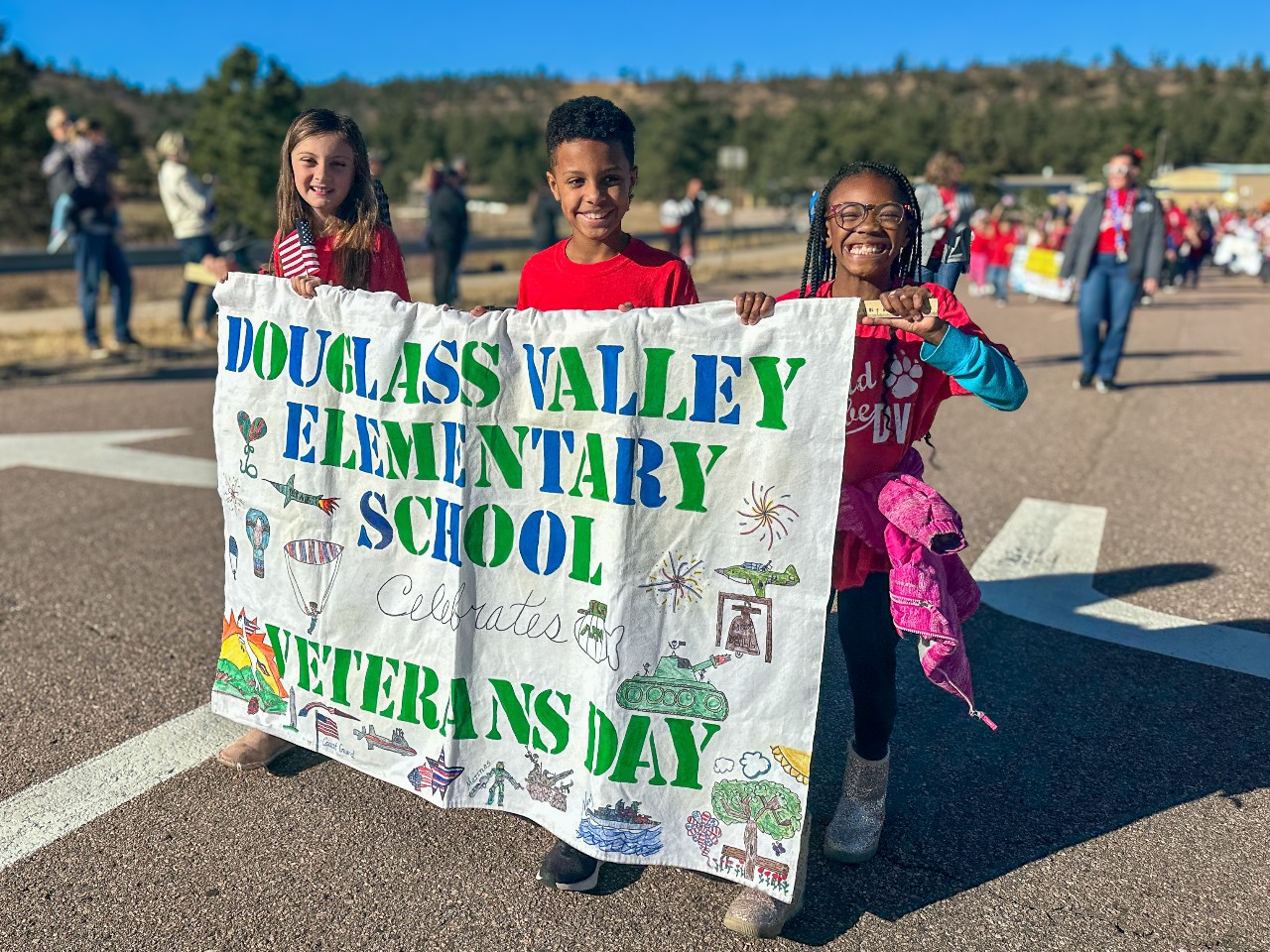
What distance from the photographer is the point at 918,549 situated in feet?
8.09

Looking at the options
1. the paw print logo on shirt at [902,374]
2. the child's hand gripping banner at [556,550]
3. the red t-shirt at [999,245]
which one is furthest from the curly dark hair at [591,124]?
the red t-shirt at [999,245]

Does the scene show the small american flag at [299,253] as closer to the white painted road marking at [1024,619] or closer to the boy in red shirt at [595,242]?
the boy in red shirt at [595,242]

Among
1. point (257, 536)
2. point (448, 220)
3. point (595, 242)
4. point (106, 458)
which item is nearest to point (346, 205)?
point (595, 242)

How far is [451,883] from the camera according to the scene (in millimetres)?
2623

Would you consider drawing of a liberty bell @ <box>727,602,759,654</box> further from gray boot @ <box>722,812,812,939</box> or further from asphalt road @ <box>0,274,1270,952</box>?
asphalt road @ <box>0,274,1270,952</box>

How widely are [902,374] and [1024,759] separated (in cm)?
137

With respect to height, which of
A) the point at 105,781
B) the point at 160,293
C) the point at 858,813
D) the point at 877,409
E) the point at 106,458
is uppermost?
the point at 877,409

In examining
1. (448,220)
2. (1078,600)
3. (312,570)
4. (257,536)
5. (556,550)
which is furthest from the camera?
(448,220)

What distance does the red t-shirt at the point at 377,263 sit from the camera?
3.15 metres

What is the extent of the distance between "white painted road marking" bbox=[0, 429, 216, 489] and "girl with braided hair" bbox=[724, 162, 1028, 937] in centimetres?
464

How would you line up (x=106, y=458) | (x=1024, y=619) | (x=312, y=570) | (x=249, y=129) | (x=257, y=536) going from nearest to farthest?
(x=312, y=570), (x=257, y=536), (x=1024, y=619), (x=106, y=458), (x=249, y=129)

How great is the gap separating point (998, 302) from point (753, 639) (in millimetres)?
18227

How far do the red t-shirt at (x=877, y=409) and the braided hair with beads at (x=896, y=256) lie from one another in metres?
0.02

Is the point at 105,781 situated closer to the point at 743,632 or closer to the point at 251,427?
the point at 251,427
